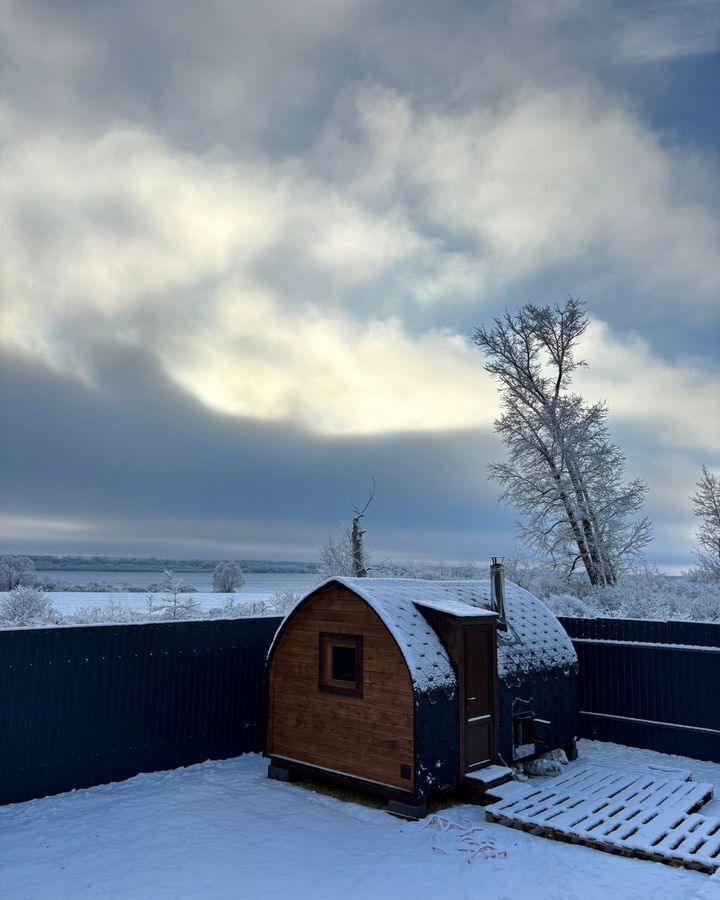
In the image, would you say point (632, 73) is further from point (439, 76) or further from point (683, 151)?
point (439, 76)

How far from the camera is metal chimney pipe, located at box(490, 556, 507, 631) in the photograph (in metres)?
10.0

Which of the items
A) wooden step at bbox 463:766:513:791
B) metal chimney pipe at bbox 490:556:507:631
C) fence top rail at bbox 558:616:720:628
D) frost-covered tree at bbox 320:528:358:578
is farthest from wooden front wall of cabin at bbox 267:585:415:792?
frost-covered tree at bbox 320:528:358:578

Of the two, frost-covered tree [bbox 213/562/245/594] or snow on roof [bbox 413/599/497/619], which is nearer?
snow on roof [bbox 413/599/497/619]

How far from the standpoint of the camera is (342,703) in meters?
8.98

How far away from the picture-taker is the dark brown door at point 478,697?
28.9 feet

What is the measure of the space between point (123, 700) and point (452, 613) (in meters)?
5.00

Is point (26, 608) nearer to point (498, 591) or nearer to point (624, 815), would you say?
point (498, 591)

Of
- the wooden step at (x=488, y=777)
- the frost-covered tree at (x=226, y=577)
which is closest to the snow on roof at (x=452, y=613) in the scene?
the wooden step at (x=488, y=777)

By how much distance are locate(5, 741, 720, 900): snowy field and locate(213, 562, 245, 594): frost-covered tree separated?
3909 centimetres

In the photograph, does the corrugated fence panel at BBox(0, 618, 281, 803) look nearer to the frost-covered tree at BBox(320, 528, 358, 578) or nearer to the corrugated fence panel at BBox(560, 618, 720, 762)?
the corrugated fence panel at BBox(560, 618, 720, 762)

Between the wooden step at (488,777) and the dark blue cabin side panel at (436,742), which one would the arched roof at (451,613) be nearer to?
the dark blue cabin side panel at (436,742)

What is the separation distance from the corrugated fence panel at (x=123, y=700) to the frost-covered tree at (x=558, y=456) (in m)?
14.0

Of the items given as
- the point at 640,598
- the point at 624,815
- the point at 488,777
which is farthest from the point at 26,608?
the point at 640,598

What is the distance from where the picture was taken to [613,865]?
6.58m
